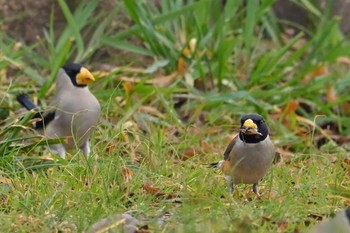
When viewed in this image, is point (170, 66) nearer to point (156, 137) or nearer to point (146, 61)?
point (146, 61)

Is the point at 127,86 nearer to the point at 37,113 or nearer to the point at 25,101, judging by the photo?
the point at 25,101

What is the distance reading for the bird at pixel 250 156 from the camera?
5.55 m

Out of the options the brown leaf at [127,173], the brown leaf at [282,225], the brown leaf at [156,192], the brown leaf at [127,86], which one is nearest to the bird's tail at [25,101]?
the brown leaf at [127,86]

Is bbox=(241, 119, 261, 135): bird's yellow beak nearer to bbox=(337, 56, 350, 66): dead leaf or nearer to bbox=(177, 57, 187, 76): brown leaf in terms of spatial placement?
bbox=(177, 57, 187, 76): brown leaf

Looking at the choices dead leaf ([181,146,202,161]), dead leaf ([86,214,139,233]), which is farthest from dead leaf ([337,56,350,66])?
dead leaf ([86,214,139,233])

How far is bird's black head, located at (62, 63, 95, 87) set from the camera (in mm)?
7246

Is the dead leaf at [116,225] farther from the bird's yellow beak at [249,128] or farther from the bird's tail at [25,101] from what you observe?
the bird's tail at [25,101]

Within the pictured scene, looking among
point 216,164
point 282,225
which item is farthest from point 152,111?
point 282,225

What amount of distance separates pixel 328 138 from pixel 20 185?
3109 millimetres

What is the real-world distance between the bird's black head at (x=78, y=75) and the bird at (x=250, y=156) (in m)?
1.82

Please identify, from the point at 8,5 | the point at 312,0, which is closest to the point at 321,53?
the point at 312,0

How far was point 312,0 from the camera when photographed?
32.3 feet

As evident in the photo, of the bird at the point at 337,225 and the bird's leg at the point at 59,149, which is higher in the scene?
the bird at the point at 337,225

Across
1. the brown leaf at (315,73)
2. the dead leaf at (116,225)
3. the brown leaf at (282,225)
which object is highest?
the brown leaf at (282,225)
